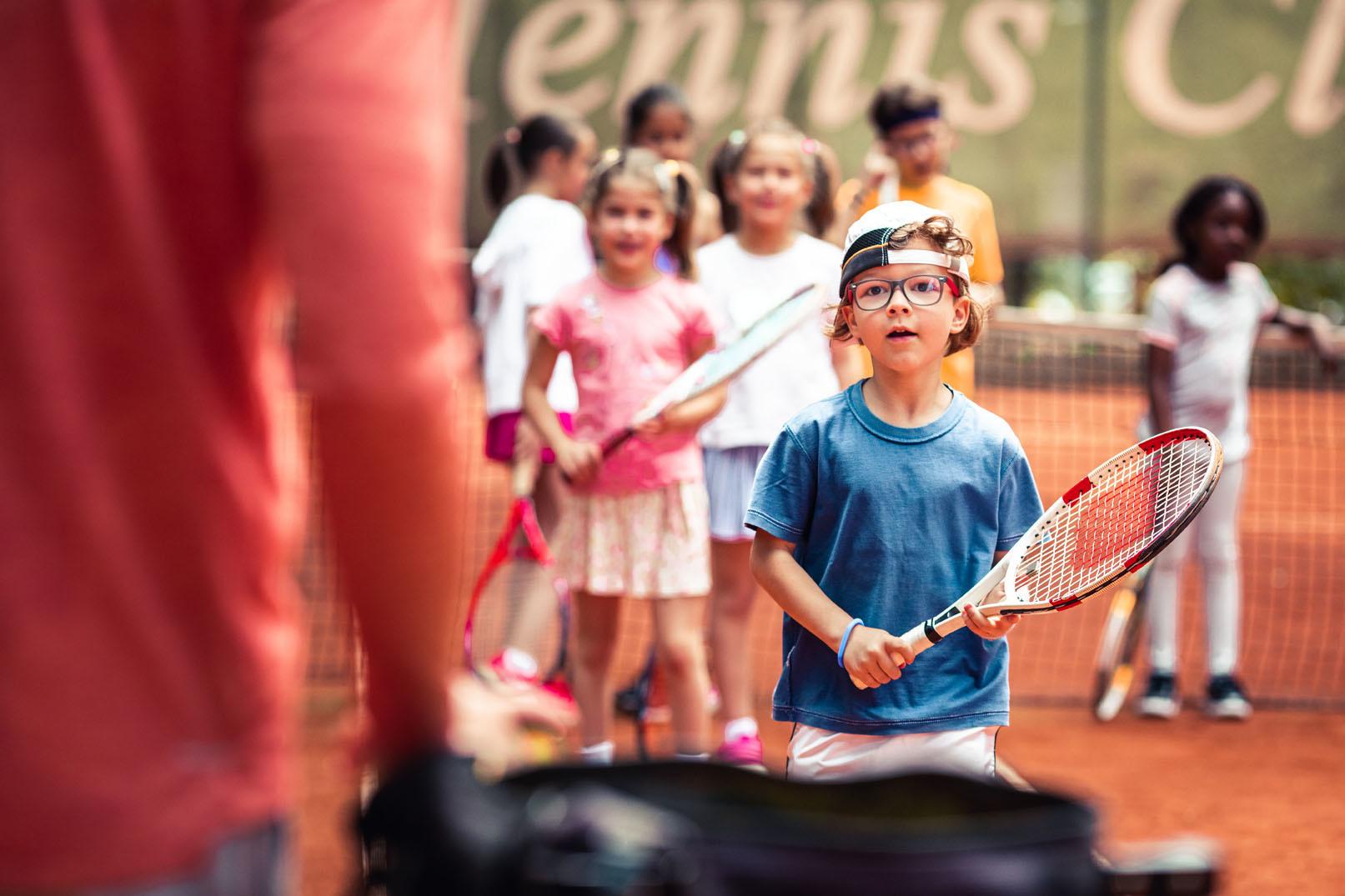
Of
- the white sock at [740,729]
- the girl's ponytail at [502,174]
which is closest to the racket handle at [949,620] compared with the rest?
the white sock at [740,729]

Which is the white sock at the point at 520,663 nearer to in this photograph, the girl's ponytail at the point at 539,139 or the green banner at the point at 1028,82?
the girl's ponytail at the point at 539,139

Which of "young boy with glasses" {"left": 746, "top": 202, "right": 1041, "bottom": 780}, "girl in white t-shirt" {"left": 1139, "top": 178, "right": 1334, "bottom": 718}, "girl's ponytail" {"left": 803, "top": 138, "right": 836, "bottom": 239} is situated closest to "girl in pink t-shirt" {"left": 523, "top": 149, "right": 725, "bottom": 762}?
"girl's ponytail" {"left": 803, "top": 138, "right": 836, "bottom": 239}

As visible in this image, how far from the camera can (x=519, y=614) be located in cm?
446

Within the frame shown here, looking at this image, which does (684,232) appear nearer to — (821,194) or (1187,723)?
(821,194)

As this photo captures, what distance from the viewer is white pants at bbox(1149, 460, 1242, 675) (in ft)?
17.6

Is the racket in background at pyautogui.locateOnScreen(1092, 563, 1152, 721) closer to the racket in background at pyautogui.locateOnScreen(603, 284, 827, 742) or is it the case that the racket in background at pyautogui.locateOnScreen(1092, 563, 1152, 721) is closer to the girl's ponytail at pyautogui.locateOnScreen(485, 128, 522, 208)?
the racket in background at pyautogui.locateOnScreen(603, 284, 827, 742)

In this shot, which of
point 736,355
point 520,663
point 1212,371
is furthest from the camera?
point 1212,371

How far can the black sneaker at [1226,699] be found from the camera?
542 cm

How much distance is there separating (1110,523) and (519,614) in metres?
2.28

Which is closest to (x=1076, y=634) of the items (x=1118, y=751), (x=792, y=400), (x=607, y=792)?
(x=1118, y=751)

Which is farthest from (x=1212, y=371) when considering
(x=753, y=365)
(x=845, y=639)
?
(x=845, y=639)

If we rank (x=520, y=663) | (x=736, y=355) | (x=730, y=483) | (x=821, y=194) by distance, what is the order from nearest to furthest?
(x=736, y=355) < (x=520, y=663) < (x=730, y=483) < (x=821, y=194)

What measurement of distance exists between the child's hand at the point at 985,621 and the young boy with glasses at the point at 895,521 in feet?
0.67

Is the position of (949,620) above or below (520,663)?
above
